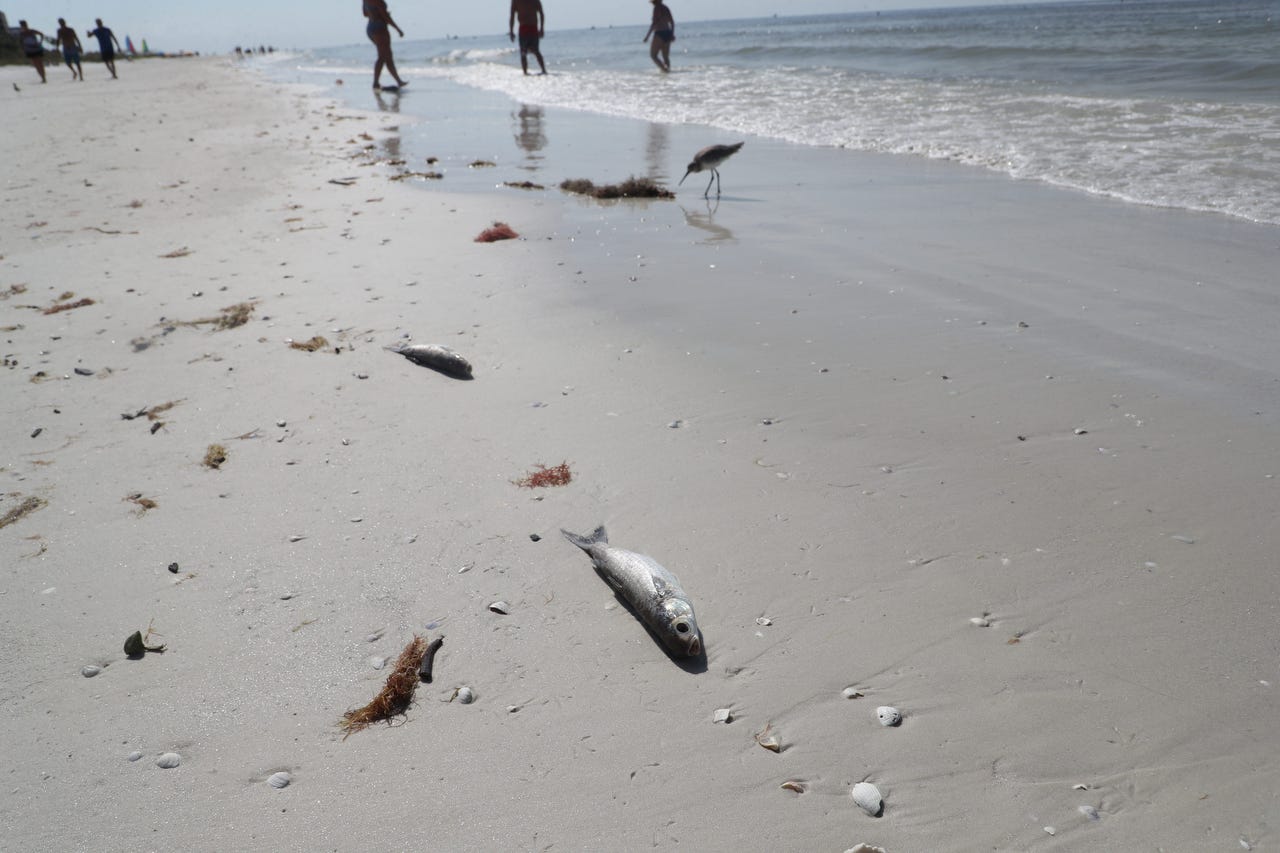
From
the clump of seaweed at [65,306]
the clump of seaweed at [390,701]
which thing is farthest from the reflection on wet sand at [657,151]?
the clump of seaweed at [390,701]

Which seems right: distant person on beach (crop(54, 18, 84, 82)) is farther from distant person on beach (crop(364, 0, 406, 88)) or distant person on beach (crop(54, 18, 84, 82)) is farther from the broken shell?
the broken shell

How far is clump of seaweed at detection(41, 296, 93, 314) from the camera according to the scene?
621 centimetres

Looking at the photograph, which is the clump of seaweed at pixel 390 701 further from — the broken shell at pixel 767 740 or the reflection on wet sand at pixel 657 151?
the reflection on wet sand at pixel 657 151

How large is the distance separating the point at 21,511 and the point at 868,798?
400 cm

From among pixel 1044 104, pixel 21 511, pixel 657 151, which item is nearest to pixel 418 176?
pixel 657 151

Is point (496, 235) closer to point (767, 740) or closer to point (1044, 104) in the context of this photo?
point (767, 740)

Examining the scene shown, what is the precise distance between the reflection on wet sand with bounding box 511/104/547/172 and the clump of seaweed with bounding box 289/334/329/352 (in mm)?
6960

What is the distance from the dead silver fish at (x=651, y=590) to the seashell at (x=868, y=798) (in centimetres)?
72

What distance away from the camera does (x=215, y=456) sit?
13.9ft

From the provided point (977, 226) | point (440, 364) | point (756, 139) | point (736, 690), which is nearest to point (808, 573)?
point (736, 690)

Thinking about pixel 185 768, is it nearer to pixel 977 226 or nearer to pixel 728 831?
pixel 728 831

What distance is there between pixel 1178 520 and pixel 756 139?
11.6 metres

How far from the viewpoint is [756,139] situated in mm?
13766

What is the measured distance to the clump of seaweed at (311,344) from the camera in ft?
18.0
